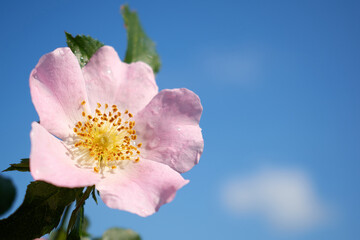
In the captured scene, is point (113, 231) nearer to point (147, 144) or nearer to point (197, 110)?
point (147, 144)

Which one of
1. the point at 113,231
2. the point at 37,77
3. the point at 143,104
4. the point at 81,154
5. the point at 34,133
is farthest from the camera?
the point at 113,231

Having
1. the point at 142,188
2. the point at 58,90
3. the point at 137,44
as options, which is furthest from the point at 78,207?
the point at 137,44

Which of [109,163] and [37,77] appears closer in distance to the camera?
[37,77]

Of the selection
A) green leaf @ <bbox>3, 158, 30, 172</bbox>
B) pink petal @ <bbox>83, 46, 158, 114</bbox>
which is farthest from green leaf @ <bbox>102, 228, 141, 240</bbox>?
green leaf @ <bbox>3, 158, 30, 172</bbox>

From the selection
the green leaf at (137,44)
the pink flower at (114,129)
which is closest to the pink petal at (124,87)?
the pink flower at (114,129)

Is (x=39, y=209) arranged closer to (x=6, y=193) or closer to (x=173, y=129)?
(x=6, y=193)

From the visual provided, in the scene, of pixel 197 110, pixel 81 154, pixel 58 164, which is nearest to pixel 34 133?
pixel 58 164
